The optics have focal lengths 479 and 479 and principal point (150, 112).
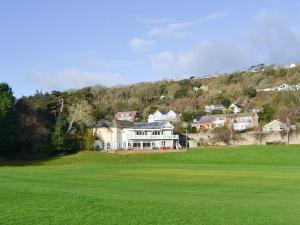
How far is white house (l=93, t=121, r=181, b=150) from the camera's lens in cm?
10425

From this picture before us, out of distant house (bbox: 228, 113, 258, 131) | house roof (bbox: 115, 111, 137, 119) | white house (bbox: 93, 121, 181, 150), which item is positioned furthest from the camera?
house roof (bbox: 115, 111, 137, 119)

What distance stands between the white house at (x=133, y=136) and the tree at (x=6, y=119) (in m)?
27.7

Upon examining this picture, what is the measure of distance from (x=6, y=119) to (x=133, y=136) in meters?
36.8

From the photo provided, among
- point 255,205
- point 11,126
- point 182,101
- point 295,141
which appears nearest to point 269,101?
point 182,101

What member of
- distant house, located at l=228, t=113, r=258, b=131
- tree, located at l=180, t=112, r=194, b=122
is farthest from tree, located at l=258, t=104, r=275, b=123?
tree, located at l=180, t=112, r=194, b=122

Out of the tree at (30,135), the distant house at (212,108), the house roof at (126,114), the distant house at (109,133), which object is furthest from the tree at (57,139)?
the distant house at (212,108)

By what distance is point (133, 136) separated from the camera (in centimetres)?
10550

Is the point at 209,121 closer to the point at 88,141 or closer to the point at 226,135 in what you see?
the point at 226,135

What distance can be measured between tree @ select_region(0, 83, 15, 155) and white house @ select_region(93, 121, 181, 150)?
91.0 feet

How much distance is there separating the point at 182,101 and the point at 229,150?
10405 cm

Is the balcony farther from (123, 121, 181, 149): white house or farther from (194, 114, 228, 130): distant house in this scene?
(194, 114, 228, 130): distant house

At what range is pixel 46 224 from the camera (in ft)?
42.1

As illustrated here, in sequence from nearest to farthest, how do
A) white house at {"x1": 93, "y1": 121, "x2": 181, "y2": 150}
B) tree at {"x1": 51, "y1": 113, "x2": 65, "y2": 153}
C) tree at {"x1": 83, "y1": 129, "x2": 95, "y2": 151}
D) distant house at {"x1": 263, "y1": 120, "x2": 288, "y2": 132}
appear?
tree at {"x1": 51, "y1": 113, "x2": 65, "y2": 153} → tree at {"x1": 83, "y1": 129, "x2": 95, "y2": 151} → distant house at {"x1": 263, "y1": 120, "x2": 288, "y2": 132} → white house at {"x1": 93, "y1": 121, "x2": 181, "y2": 150}

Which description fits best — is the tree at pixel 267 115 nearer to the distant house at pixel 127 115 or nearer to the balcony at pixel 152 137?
the balcony at pixel 152 137
